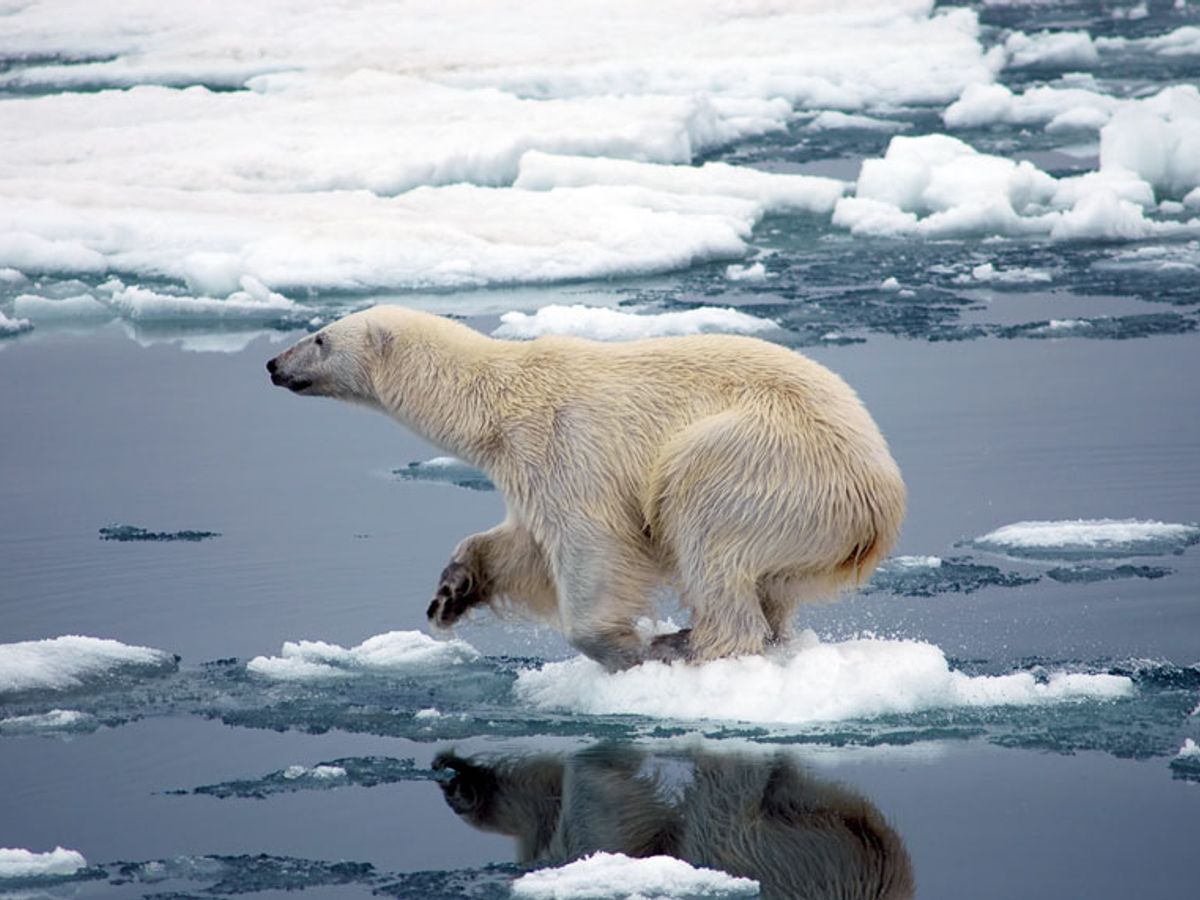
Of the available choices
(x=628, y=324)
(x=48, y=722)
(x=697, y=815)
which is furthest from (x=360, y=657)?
(x=628, y=324)

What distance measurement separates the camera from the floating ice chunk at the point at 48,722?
5.54 m

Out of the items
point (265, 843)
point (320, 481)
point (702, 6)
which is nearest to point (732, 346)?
point (265, 843)

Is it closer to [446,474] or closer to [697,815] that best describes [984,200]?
[446,474]

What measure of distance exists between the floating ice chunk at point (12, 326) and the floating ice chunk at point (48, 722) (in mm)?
6230

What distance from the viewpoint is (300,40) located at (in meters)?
Answer: 21.3

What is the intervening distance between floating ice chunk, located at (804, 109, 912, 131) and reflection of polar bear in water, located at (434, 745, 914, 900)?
43.1ft

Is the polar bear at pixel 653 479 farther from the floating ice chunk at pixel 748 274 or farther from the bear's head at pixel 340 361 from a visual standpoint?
the floating ice chunk at pixel 748 274

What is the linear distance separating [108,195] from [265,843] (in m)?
10.2

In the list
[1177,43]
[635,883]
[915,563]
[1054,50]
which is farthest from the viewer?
[1177,43]

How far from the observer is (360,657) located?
237 inches

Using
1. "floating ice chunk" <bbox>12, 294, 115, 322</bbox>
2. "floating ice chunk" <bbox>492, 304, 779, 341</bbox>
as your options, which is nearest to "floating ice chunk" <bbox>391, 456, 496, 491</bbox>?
"floating ice chunk" <bbox>492, 304, 779, 341</bbox>

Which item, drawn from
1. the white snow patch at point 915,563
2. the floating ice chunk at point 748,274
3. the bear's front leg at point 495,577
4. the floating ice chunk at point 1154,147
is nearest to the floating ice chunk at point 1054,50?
the floating ice chunk at point 1154,147

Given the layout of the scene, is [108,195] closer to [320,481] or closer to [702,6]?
[320,481]

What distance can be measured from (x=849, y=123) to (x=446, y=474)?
33.9 feet
